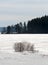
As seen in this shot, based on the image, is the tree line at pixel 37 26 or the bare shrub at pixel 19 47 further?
the tree line at pixel 37 26

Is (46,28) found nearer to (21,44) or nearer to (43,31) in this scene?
(43,31)

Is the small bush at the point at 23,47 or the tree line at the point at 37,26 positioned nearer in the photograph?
the small bush at the point at 23,47

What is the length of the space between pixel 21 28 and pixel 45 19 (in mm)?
11111

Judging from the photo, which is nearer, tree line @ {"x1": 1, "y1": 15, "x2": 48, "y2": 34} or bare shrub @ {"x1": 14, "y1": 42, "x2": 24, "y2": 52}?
bare shrub @ {"x1": 14, "y1": 42, "x2": 24, "y2": 52}

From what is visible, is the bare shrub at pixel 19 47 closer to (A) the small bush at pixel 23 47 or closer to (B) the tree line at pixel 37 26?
(A) the small bush at pixel 23 47

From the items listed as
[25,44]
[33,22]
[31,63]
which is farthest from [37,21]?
[31,63]

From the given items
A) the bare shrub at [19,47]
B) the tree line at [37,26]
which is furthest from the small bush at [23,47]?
the tree line at [37,26]

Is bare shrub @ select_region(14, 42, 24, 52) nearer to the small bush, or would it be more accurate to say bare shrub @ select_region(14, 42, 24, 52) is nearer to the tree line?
the small bush

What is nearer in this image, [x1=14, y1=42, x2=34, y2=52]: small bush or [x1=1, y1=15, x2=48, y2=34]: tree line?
[x1=14, y1=42, x2=34, y2=52]: small bush

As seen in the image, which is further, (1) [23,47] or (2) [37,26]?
(2) [37,26]

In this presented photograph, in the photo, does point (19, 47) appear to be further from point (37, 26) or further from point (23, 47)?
point (37, 26)

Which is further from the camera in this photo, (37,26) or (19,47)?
(37,26)

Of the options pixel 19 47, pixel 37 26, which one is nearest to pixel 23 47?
pixel 19 47

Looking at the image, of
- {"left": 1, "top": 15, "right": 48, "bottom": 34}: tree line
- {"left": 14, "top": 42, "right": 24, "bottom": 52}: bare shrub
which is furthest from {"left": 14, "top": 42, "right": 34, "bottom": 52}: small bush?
{"left": 1, "top": 15, "right": 48, "bottom": 34}: tree line
